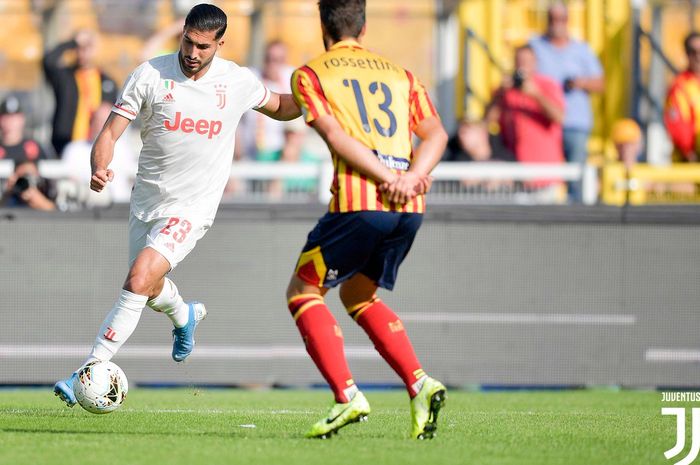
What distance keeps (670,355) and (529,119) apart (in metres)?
3.44

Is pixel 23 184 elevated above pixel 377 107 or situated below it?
below

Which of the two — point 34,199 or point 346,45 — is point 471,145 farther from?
point 346,45

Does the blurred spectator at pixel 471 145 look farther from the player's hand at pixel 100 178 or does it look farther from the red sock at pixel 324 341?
the red sock at pixel 324 341

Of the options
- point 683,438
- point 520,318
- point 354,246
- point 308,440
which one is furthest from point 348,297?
point 520,318

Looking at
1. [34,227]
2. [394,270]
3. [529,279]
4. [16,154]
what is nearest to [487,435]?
[394,270]

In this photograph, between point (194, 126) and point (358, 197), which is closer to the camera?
point (358, 197)

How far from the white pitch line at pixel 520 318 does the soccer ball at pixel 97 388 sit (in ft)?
16.1

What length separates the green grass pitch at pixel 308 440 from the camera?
6.29m

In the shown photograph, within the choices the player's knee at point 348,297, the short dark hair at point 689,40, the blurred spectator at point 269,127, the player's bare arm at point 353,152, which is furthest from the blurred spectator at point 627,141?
the player's bare arm at point 353,152

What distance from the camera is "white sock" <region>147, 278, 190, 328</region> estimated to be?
850 cm

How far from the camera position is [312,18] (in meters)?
16.0

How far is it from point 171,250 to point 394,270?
5.48 feet

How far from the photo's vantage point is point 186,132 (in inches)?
319

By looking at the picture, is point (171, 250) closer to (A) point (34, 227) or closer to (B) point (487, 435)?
(B) point (487, 435)
